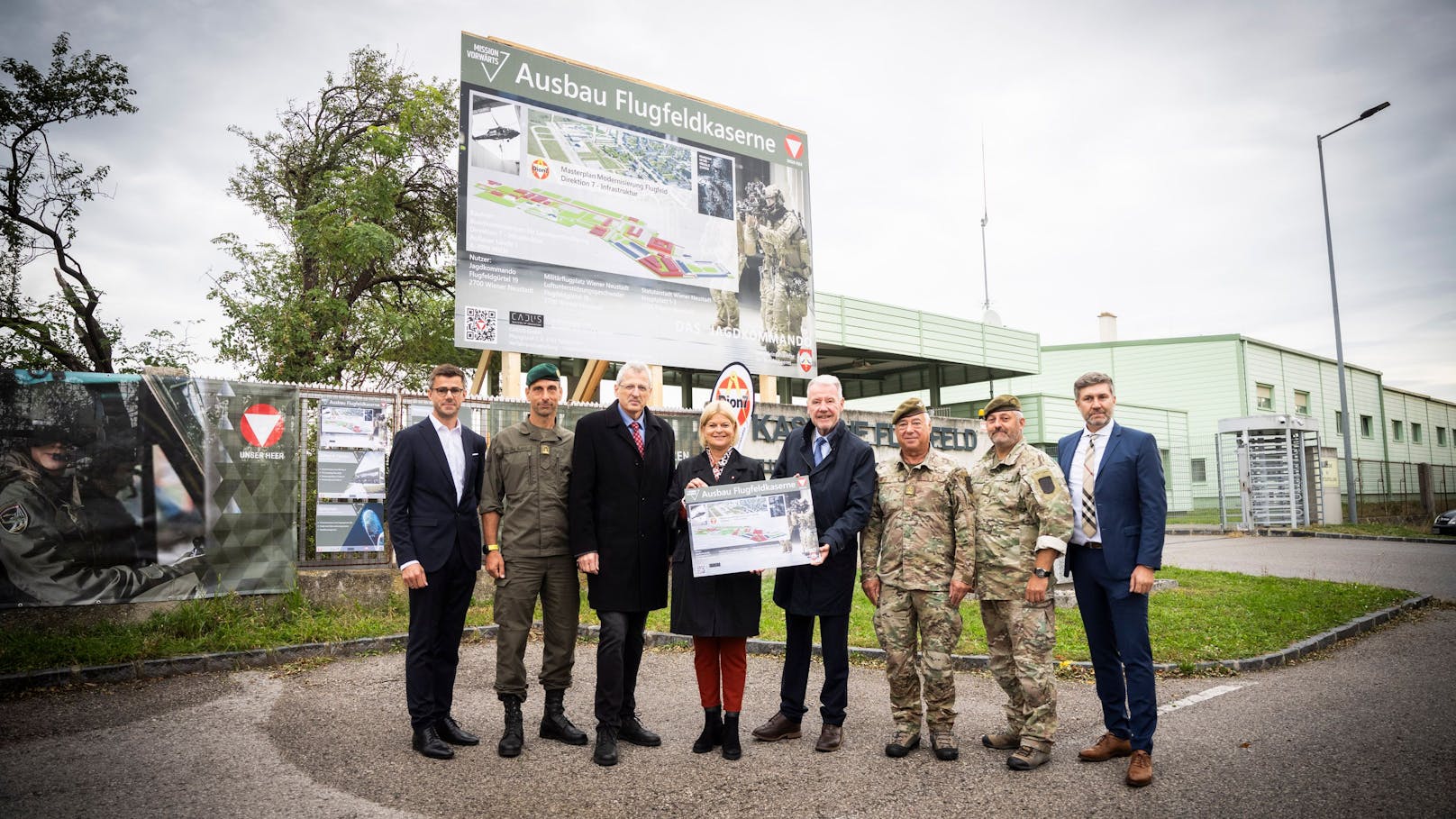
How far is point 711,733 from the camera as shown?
15.9 ft

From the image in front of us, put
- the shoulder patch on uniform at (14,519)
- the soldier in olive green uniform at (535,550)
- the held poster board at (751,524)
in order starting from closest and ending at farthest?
the held poster board at (751,524), the soldier in olive green uniform at (535,550), the shoulder patch on uniform at (14,519)

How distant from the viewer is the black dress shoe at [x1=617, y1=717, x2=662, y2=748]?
4.98 m

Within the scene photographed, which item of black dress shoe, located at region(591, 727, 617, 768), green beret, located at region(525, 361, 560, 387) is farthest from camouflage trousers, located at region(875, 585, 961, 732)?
green beret, located at region(525, 361, 560, 387)

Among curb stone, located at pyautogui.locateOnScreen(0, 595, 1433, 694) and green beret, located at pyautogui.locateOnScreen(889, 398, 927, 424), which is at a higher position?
green beret, located at pyautogui.locateOnScreen(889, 398, 927, 424)

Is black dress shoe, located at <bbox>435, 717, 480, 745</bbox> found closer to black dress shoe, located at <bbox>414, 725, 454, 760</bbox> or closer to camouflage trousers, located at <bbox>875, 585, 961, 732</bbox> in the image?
black dress shoe, located at <bbox>414, 725, 454, 760</bbox>

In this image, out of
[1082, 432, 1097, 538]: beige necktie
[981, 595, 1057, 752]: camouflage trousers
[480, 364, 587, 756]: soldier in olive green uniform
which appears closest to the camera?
[981, 595, 1057, 752]: camouflage trousers

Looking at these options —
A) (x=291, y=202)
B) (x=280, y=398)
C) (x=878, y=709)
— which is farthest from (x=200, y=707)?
(x=291, y=202)

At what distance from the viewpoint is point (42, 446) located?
Result: 748 centimetres

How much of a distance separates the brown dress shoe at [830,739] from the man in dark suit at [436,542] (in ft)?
6.97

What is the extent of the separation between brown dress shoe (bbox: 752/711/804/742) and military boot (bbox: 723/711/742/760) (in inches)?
12.3

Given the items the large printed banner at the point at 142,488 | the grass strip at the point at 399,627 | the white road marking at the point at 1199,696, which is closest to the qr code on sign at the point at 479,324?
the large printed banner at the point at 142,488

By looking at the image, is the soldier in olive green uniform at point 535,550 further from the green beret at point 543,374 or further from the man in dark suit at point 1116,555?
the man in dark suit at point 1116,555

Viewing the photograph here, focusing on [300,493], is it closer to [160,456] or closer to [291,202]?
[160,456]

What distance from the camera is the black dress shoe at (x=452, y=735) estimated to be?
16.4 ft
